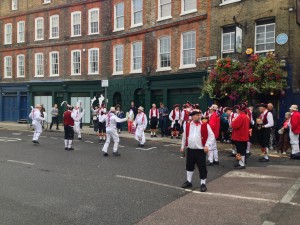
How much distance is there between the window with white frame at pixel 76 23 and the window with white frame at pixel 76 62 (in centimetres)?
151

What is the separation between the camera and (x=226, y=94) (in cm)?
1658

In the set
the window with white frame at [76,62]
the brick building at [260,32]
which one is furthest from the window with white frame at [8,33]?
the brick building at [260,32]

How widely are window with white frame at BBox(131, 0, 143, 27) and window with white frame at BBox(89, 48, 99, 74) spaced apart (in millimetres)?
4384

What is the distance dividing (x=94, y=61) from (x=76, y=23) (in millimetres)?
3925

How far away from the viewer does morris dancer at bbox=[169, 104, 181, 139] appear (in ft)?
59.8

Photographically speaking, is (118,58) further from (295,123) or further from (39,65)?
(295,123)

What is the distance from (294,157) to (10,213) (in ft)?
33.2

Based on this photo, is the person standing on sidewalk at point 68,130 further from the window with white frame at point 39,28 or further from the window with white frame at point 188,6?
the window with white frame at point 39,28

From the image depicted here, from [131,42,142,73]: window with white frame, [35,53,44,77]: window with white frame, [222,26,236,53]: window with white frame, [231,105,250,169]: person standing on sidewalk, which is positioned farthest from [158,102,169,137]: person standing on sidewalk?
[35,53,44,77]: window with white frame

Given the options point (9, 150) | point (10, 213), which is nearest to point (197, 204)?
point (10, 213)

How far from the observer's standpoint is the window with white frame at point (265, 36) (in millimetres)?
16719

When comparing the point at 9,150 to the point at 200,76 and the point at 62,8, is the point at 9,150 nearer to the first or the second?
the point at 200,76

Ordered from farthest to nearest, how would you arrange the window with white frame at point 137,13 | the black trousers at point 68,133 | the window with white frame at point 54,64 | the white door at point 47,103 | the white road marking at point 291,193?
the white door at point 47,103 < the window with white frame at point 54,64 < the window with white frame at point 137,13 < the black trousers at point 68,133 < the white road marking at point 291,193

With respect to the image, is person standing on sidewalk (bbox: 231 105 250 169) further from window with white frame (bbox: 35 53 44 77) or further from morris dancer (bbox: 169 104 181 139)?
window with white frame (bbox: 35 53 44 77)
